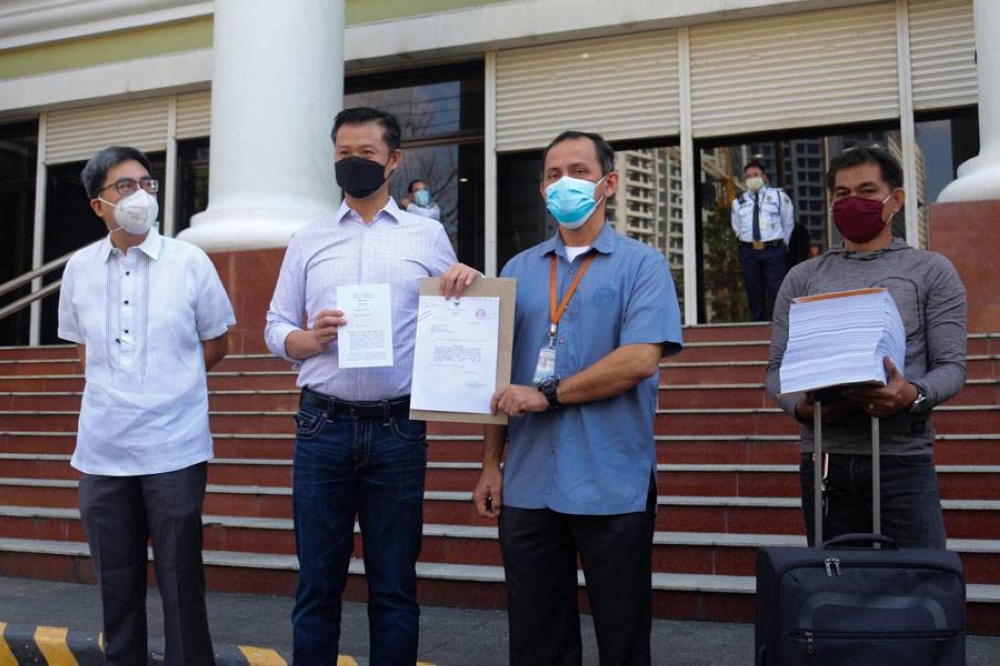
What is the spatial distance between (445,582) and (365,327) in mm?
2556

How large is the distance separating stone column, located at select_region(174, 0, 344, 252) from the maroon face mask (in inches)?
267

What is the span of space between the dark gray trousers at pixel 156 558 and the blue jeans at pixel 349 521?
1.90 ft

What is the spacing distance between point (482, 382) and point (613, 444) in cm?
45

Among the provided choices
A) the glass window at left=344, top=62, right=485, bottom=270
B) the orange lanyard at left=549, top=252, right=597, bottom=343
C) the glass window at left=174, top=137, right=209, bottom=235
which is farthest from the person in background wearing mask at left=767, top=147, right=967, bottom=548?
the glass window at left=174, top=137, right=209, bottom=235

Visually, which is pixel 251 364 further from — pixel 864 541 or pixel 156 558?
pixel 864 541

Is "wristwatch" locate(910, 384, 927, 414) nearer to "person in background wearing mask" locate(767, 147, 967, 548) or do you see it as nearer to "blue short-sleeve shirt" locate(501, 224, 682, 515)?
"person in background wearing mask" locate(767, 147, 967, 548)

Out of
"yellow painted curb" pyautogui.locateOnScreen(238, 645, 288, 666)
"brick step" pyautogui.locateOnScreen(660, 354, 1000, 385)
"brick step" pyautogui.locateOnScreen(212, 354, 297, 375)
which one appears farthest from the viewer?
"brick step" pyautogui.locateOnScreen(212, 354, 297, 375)

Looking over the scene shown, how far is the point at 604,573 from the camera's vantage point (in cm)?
298

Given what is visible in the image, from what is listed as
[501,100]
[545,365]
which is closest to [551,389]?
[545,365]

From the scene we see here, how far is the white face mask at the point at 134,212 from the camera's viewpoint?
376 centimetres

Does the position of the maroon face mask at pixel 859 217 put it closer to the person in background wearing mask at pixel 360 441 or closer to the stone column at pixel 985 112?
the person in background wearing mask at pixel 360 441

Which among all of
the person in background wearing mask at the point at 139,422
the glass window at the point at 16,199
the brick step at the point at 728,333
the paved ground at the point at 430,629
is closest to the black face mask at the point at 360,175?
the person in background wearing mask at the point at 139,422

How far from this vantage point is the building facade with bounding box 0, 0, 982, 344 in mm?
9461

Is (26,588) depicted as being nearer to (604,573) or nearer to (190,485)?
(190,485)
